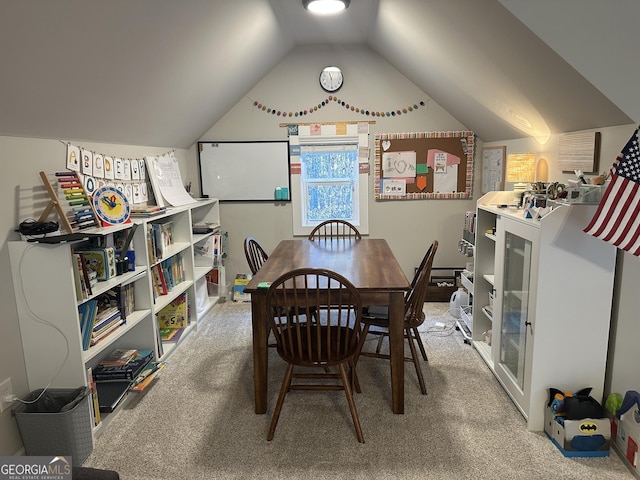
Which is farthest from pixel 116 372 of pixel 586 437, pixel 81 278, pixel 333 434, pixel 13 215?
pixel 586 437

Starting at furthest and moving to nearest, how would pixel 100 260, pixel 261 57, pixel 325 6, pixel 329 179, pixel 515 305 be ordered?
pixel 329 179
pixel 261 57
pixel 325 6
pixel 515 305
pixel 100 260

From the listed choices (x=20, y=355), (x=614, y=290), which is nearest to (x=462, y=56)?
(x=614, y=290)

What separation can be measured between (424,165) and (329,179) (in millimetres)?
981

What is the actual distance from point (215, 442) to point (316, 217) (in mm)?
2848

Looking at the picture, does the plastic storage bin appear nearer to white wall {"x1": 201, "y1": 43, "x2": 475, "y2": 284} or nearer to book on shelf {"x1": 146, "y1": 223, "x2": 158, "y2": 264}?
book on shelf {"x1": 146, "y1": 223, "x2": 158, "y2": 264}

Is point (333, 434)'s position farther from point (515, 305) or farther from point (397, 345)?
point (515, 305)

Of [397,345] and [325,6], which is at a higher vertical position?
[325,6]

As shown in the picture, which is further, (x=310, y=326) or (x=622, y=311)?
(x=310, y=326)

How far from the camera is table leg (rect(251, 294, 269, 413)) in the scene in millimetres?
2377

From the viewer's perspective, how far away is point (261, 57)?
3.85 meters

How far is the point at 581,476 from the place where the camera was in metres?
1.96

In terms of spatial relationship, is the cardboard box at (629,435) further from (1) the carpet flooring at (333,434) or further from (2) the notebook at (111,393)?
(2) the notebook at (111,393)

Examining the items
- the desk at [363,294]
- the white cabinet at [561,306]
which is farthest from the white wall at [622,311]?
the desk at [363,294]

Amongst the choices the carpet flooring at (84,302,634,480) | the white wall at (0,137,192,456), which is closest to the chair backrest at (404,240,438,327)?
the carpet flooring at (84,302,634,480)
